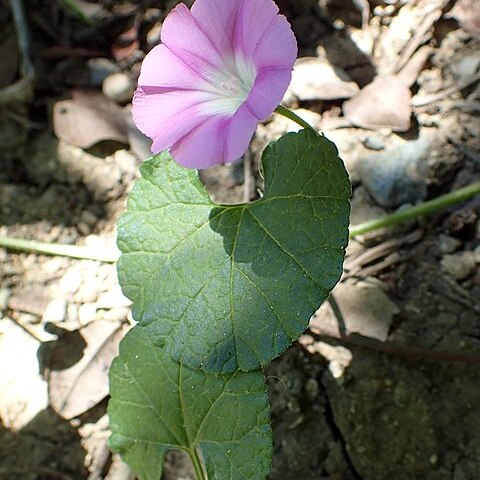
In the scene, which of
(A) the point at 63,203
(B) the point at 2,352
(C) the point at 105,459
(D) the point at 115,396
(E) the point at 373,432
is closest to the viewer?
(D) the point at 115,396

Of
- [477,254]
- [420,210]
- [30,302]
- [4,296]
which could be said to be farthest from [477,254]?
[4,296]

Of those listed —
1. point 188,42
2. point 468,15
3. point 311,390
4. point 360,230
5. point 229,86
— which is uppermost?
point 188,42

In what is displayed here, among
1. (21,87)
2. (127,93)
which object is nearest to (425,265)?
(127,93)

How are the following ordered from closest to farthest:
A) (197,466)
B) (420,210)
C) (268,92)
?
(268,92) < (197,466) < (420,210)

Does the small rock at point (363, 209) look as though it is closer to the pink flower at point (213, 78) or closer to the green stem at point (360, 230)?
the green stem at point (360, 230)

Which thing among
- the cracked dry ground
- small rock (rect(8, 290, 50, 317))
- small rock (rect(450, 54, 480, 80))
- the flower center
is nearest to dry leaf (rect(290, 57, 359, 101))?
the cracked dry ground

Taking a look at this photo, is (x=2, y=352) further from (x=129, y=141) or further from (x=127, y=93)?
(x=127, y=93)

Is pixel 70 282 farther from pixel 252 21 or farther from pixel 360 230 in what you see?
pixel 252 21
